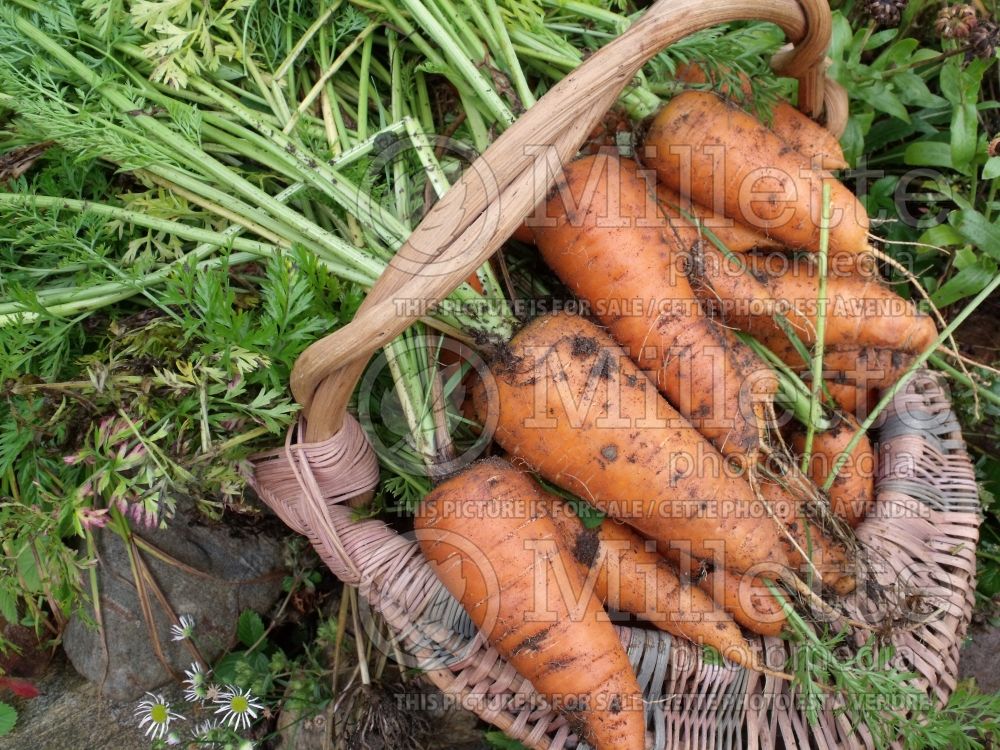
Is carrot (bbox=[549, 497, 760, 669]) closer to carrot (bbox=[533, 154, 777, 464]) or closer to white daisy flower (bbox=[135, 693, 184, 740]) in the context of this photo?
carrot (bbox=[533, 154, 777, 464])

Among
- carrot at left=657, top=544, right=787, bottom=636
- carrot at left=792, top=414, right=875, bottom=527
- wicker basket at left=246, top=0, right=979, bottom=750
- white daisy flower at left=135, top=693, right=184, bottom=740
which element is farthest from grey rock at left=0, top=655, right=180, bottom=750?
carrot at left=792, top=414, right=875, bottom=527

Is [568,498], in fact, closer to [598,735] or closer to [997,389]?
[598,735]

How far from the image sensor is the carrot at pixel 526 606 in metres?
1.37

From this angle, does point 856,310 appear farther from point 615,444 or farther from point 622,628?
point 622,628

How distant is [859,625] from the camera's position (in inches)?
56.2

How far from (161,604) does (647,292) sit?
132cm

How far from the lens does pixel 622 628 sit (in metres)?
1.52

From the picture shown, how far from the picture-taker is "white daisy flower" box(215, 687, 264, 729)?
1569mm

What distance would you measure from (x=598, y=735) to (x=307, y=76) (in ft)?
4.81

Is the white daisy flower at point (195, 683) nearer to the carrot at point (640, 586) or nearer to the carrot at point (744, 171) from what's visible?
the carrot at point (640, 586)

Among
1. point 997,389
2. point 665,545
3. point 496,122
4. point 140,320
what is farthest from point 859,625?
point 140,320

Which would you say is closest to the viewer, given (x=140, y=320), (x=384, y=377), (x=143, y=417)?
(x=143, y=417)

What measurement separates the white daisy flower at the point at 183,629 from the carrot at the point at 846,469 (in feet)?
4.76

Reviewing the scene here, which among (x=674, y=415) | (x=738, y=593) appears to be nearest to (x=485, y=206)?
(x=674, y=415)
